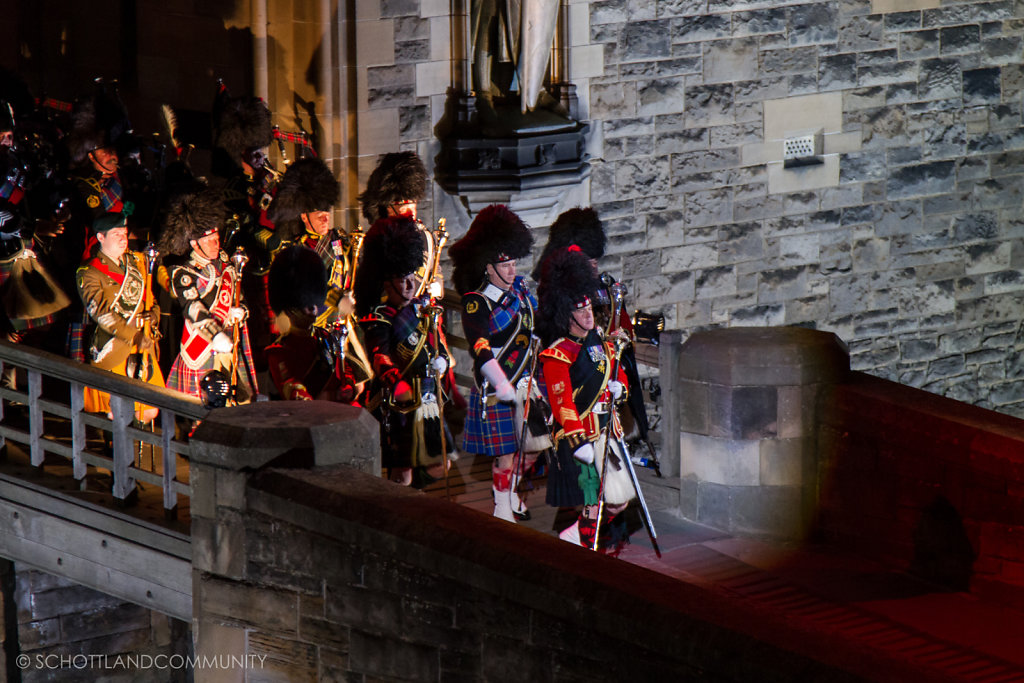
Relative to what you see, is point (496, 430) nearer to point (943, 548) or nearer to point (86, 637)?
point (943, 548)

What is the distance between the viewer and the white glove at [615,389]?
9781 mm

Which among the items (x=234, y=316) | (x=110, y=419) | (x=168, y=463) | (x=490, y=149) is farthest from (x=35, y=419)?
(x=490, y=149)

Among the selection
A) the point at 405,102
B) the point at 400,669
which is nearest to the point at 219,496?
the point at 400,669

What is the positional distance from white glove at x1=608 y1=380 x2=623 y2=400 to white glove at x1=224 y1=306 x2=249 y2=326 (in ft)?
7.60

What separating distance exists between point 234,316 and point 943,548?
4.29m

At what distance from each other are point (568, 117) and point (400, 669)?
6648mm

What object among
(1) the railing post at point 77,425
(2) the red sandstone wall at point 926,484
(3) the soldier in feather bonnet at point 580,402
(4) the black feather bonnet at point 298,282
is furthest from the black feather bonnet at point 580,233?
(1) the railing post at point 77,425

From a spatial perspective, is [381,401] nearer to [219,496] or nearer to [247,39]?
[219,496]

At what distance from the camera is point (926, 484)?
10.1 metres

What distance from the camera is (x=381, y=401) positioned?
34.3ft

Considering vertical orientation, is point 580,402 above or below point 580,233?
below

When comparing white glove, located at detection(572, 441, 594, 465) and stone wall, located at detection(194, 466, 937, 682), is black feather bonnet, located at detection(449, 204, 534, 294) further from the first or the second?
stone wall, located at detection(194, 466, 937, 682)

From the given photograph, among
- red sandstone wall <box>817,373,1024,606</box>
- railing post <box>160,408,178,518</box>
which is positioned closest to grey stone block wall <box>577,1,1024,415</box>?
red sandstone wall <box>817,373,1024,606</box>

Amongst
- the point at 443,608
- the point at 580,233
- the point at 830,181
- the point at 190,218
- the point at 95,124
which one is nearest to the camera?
the point at 443,608
